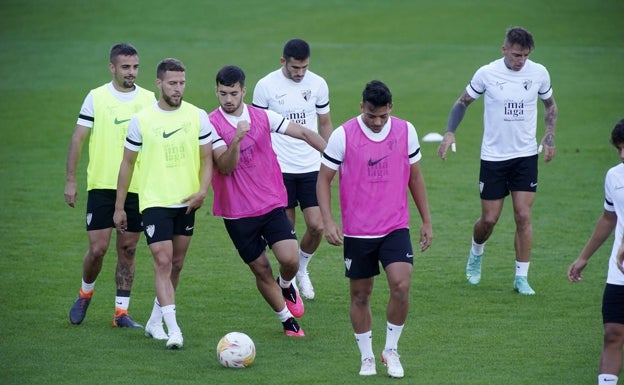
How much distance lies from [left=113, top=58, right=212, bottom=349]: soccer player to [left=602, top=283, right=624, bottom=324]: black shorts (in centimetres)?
372

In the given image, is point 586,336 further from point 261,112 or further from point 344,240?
point 261,112

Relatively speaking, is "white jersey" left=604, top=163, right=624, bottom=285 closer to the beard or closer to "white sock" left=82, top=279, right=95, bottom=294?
the beard

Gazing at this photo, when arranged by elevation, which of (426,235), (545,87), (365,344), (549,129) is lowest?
(365,344)

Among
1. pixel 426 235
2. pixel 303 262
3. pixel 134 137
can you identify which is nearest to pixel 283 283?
pixel 303 262

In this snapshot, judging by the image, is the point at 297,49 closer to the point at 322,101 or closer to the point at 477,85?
the point at 322,101

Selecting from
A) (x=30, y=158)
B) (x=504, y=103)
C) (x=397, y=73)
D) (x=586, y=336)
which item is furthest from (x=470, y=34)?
(x=586, y=336)

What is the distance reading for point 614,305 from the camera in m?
7.75

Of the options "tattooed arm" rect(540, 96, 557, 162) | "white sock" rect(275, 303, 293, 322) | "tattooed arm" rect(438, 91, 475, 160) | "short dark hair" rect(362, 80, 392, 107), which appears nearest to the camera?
"short dark hair" rect(362, 80, 392, 107)

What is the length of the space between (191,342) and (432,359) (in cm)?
227

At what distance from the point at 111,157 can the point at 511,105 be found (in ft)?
14.8

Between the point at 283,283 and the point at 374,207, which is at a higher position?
the point at 374,207

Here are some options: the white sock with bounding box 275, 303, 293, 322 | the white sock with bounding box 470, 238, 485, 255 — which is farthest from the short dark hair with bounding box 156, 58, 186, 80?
the white sock with bounding box 470, 238, 485, 255

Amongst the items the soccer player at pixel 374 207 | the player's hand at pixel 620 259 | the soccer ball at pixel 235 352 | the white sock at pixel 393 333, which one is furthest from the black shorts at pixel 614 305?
the soccer ball at pixel 235 352

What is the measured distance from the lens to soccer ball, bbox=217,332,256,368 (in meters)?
9.20
